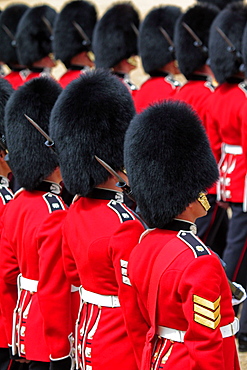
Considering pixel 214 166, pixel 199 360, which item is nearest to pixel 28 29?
pixel 214 166

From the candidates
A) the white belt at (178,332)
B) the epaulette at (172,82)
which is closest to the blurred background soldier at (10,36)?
the epaulette at (172,82)

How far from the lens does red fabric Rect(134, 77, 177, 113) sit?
187 inches

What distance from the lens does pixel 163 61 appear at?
5.07m

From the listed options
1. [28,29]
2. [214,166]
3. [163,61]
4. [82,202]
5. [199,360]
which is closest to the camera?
[199,360]

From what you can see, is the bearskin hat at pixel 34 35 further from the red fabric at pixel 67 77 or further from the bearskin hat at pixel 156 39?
the bearskin hat at pixel 156 39

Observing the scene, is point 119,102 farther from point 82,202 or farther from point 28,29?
point 28,29

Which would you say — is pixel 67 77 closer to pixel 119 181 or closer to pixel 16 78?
pixel 16 78

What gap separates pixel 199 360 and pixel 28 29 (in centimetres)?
463

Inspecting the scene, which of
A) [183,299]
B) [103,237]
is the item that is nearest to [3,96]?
[103,237]

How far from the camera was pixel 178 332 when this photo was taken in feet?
7.11

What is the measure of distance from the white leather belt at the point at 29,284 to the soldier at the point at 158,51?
2.19 metres

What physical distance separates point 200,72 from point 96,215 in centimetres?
237

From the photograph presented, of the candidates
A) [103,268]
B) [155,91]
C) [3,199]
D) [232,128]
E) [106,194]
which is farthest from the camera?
[155,91]

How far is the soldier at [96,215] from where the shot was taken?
2.47m
